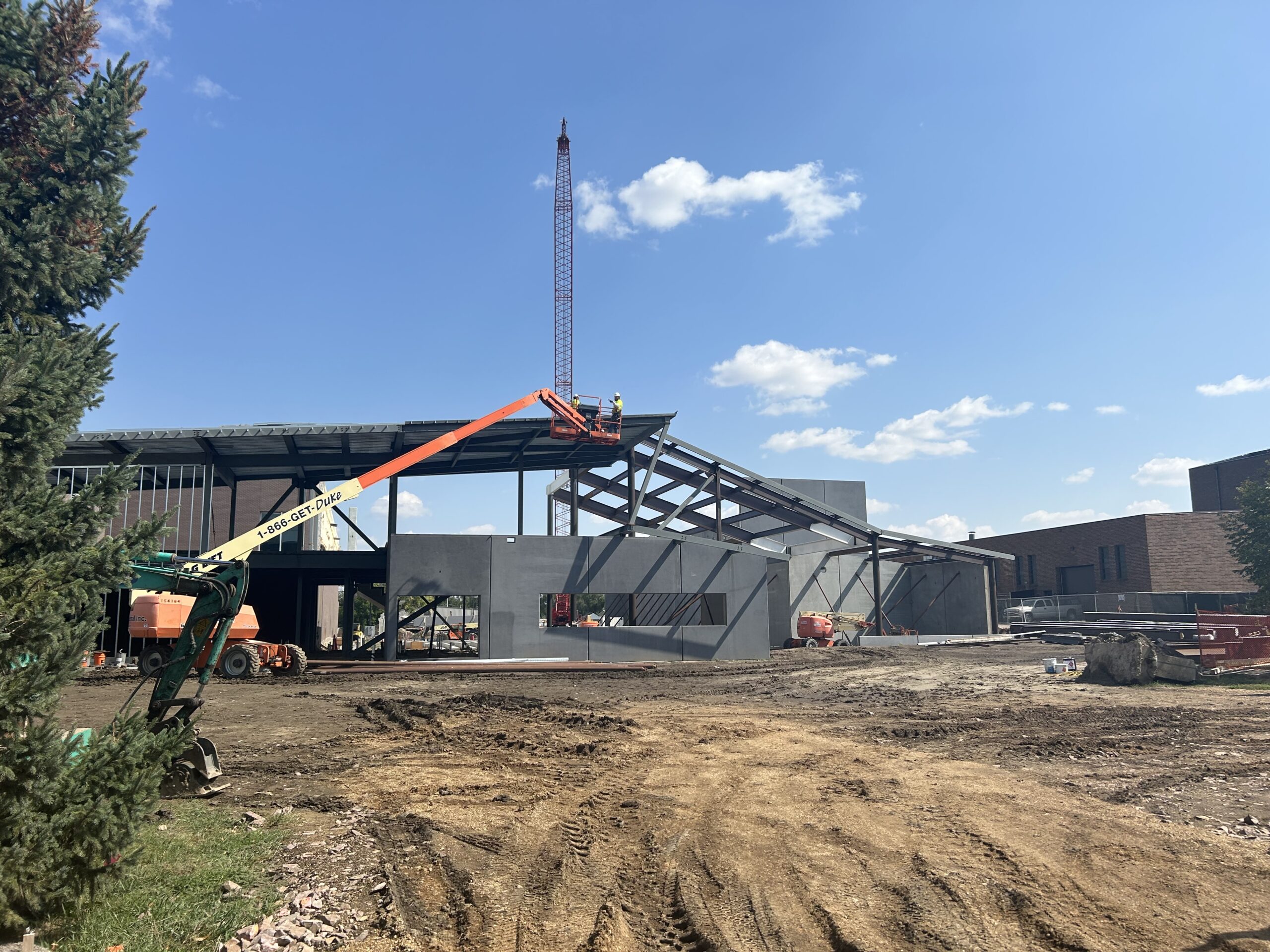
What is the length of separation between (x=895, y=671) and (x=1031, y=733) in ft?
45.7

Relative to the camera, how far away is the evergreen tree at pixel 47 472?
4828mm

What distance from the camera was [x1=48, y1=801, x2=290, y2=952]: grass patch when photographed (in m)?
5.46

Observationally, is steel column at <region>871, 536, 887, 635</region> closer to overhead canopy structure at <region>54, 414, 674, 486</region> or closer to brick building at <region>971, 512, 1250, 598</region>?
overhead canopy structure at <region>54, 414, 674, 486</region>

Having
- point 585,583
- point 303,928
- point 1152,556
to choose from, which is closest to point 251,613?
point 585,583

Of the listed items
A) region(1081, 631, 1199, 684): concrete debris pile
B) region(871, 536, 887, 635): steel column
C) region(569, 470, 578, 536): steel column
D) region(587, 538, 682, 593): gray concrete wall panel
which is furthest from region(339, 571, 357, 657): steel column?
region(1081, 631, 1199, 684): concrete debris pile

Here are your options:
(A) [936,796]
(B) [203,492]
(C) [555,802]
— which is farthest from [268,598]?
(A) [936,796]

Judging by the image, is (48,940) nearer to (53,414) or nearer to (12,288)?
(53,414)

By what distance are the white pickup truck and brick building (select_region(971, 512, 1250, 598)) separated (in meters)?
4.88

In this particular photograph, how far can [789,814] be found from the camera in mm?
9031

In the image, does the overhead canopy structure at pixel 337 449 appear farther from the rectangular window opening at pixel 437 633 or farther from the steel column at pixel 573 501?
the rectangular window opening at pixel 437 633

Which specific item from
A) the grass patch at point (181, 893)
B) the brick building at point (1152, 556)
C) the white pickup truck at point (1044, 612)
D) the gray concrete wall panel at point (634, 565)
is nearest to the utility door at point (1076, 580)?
the brick building at point (1152, 556)

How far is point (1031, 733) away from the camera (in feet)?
47.1

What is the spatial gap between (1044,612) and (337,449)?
44.6m

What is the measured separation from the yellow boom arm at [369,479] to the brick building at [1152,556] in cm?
4172
